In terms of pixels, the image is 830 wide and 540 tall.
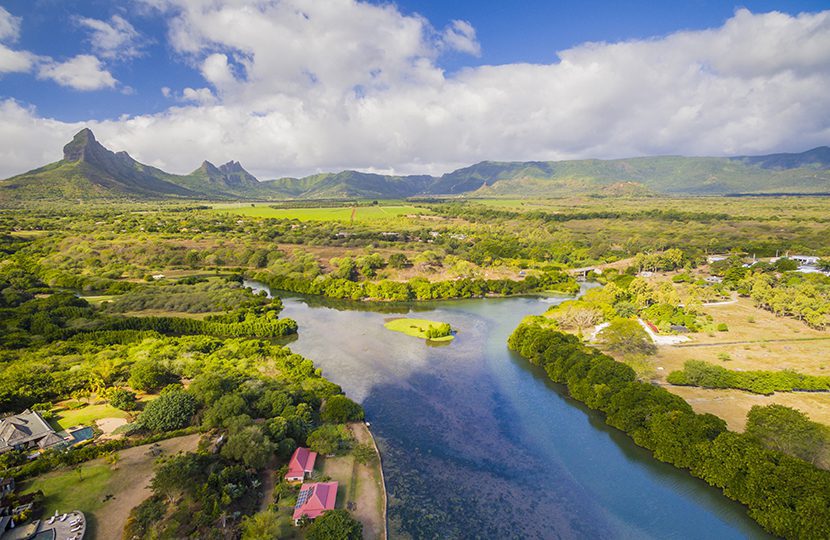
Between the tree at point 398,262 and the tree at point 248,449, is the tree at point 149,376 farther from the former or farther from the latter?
the tree at point 398,262

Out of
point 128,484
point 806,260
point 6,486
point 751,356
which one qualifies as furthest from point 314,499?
point 806,260

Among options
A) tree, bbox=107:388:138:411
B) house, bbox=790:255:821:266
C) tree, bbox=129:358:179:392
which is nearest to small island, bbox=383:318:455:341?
tree, bbox=129:358:179:392

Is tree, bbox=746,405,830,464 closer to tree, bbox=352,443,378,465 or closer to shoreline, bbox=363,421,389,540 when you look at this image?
shoreline, bbox=363,421,389,540

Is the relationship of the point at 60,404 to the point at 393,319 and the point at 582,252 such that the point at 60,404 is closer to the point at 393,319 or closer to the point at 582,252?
the point at 393,319

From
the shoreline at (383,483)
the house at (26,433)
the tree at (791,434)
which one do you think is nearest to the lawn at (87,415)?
the house at (26,433)

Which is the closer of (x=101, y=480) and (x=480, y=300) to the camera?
(x=101, y=480)

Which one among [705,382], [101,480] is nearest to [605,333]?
[705,382]
